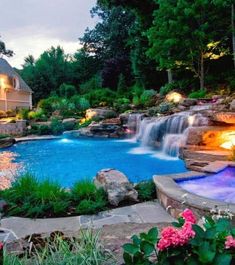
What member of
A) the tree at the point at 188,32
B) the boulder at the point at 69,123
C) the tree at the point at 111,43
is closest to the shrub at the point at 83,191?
the tree at the point at 188,32

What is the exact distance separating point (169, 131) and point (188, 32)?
7.34 meters

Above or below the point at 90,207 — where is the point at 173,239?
above

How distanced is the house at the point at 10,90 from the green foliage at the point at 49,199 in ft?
75.6

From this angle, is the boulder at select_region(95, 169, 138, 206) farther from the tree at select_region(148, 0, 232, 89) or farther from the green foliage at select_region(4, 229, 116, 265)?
the tree at select_region(148, 0, 232, 89)

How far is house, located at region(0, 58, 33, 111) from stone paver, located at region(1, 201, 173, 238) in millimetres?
23947

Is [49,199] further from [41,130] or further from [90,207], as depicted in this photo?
[41,130]

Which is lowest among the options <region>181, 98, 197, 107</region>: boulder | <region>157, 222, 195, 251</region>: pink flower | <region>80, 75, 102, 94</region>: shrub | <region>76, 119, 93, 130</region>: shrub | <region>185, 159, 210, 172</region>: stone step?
<region>76, 119, 93, 130</region>: shrub

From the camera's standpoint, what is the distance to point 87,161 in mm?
10078

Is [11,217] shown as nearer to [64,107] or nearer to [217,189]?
[217,189]

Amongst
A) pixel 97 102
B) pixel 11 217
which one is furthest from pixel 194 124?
pixel 97 102

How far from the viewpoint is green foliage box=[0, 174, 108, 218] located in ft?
13.8

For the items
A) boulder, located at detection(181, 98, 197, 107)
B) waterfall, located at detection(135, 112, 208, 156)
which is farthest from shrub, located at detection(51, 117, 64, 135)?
boulder, located at detection(181, 98, 197, 107)

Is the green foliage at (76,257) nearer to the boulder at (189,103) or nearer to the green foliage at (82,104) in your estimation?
the boulder at (189,103)

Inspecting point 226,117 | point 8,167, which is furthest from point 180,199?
point 8,167
